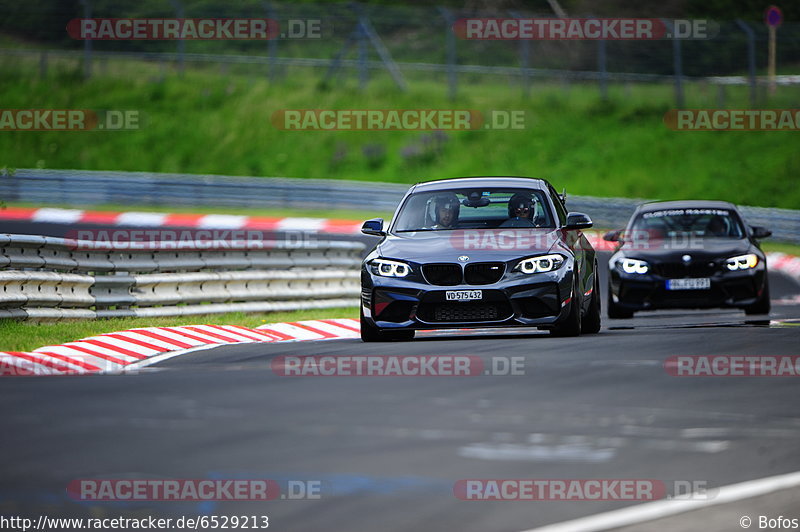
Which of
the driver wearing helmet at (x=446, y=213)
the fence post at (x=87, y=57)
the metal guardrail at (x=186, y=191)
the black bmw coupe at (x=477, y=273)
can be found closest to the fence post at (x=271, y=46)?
the metal guardrail at (x=186, y=191)

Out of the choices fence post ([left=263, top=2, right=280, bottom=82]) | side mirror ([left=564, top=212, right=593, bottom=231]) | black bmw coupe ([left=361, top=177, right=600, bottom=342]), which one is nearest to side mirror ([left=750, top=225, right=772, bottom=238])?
black bmw coupe ([left=361, top=177, right=600, bottom=342])

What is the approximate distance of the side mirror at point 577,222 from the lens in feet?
43.6

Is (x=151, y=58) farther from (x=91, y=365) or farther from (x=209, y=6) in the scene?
(x=91, y=365)

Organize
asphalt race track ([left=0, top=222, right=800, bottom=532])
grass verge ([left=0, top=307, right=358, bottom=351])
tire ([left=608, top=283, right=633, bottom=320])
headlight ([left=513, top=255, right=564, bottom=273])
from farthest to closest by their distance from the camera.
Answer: tire ([left=608, top=283, right=633, bottom=320]) < grass verge ([left=0, top=307, right=358, bottom=351]) < headlight ([left=513, top=255, right=564, bottom=273]) < asphalt race track ([left=0, top=222, right=800, bottom=532])

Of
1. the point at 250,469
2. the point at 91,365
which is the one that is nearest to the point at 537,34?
the point at 91,365

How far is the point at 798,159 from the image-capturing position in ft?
122

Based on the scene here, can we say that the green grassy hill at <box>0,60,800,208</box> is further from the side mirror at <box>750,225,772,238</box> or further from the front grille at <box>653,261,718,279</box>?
the front grille at <box>653,261,718,279</box>

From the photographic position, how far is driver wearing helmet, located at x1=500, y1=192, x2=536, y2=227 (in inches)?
532

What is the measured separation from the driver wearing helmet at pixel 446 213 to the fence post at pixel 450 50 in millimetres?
22613

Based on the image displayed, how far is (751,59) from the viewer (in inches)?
1437

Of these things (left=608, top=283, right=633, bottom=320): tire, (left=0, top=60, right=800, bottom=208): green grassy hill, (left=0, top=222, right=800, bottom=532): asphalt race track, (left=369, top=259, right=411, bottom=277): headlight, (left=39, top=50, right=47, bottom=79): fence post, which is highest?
(left=39, top=50, right=47, bottom=79): fence post

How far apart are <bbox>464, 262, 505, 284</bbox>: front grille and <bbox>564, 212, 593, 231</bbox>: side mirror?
1.04 metres

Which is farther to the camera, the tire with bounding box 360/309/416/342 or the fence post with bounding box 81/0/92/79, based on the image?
the fence post with bounding box 81/0/92/79

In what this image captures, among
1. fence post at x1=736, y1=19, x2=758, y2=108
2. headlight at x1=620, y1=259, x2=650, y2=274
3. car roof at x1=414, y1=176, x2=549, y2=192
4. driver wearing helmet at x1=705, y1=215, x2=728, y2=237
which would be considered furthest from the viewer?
fence post at x1=736, y1=19, x2=758, y2=108
